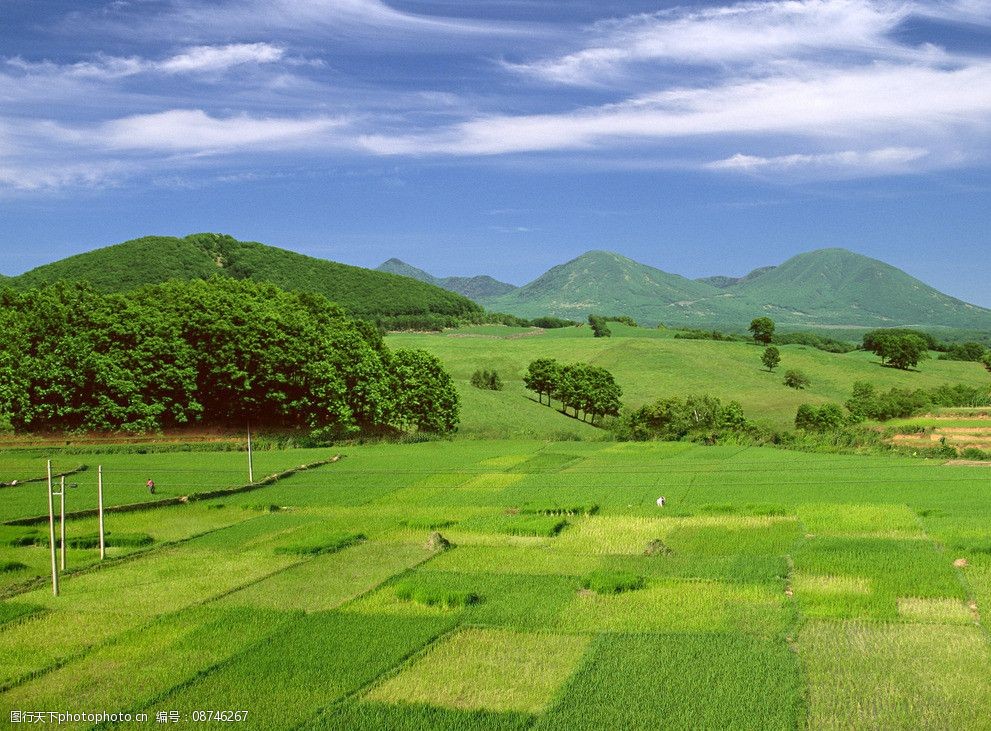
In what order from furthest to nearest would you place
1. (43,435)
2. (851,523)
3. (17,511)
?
1. (43,435)
2. (17,511)
3. (851,523)

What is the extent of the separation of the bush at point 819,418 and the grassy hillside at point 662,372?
17.9 feet

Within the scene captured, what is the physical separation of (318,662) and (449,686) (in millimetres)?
3414

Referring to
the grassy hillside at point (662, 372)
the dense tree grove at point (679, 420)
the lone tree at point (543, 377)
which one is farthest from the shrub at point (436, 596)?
the lone tree at point (543, 377)

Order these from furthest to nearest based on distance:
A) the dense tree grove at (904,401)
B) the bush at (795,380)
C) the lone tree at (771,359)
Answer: the lone tree at (771,359) → the bush at (795,380) → the dense tree grove at (904,401)

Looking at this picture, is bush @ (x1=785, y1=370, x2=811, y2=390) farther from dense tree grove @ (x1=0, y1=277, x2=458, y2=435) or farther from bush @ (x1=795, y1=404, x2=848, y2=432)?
dense tree grove @ (x1=0, y1=277, x2=458, y2=435)

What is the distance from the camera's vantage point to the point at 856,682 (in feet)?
67.4

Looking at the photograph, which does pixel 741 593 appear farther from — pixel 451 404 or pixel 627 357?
pixel 627 357

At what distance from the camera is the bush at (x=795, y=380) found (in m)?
142

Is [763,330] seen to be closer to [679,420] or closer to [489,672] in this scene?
[679,420]

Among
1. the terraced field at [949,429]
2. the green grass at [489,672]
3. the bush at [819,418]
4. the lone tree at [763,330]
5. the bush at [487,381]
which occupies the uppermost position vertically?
the lone tree at [763,330]

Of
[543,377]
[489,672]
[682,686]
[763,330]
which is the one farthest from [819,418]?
[763,330]

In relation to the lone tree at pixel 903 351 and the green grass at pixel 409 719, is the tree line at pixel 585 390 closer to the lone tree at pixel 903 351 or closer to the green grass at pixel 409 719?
the lone tree at pixel 903 351

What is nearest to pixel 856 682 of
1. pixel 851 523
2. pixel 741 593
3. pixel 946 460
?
pixel 741 593

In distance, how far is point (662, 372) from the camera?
5960 inches
